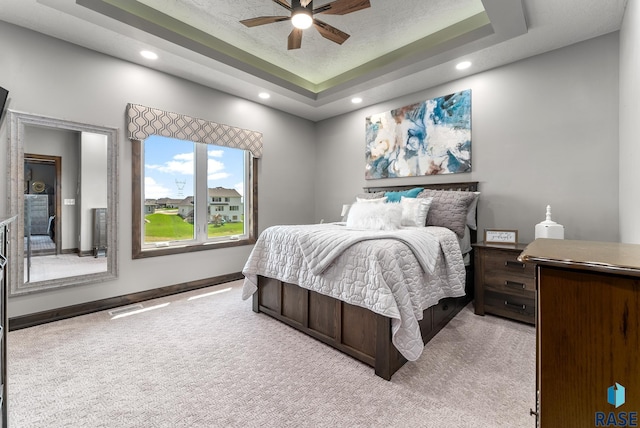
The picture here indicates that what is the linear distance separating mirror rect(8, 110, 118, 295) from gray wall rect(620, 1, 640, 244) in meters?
4.51

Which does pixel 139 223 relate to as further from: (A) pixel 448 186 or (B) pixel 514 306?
(B) pixel 514 306

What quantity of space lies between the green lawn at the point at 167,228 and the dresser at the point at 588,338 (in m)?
3.77

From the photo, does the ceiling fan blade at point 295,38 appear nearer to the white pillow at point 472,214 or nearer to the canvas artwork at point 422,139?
the canvas artwork at point 422,139

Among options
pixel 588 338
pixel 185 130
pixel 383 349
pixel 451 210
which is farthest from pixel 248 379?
pixel 185 130

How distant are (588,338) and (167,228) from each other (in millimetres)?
3937

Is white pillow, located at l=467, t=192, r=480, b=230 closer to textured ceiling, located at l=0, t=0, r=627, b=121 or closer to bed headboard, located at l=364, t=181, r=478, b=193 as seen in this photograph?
bed headboard, located at l=364, t=181, r=478, b=193

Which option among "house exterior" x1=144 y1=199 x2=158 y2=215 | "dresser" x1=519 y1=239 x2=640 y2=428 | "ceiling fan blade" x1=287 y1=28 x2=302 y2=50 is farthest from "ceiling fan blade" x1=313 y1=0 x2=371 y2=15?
"house exterior" x1=144 y1=199 x2=158 y2=215

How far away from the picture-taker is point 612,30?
2.54 meters

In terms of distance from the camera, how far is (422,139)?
3715 millimetres

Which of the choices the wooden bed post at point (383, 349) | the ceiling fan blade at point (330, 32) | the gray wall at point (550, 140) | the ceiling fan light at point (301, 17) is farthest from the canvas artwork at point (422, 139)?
the wooden bed post at point (383, 349)

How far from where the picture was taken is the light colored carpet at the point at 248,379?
1464mm

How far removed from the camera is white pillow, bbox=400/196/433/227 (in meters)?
3.04

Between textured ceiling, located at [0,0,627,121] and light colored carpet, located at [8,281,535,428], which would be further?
textured ceiling, located at [0,0,627,121]

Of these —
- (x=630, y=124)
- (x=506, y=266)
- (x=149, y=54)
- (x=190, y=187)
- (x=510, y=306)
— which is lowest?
(x=510, y=306)
